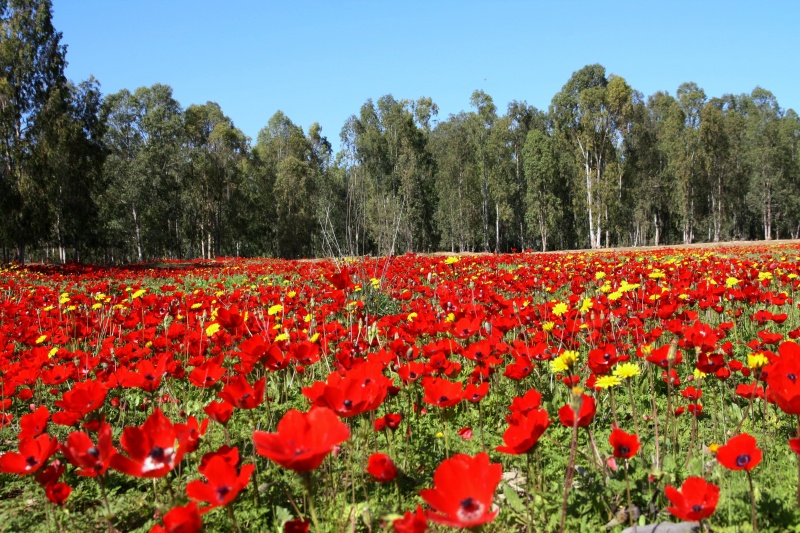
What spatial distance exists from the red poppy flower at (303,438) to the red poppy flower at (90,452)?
1.49 ft

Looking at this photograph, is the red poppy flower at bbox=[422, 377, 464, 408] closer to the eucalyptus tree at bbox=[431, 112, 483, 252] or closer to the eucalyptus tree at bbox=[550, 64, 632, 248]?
the eucalyptus tree at bbox=[550, 64, 632, 248]

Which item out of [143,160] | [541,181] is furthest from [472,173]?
[143,160]

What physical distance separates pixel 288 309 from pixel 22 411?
6.92ft

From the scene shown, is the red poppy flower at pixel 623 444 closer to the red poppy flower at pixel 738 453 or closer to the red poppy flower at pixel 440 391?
the red poppy flower at pixel 738 453

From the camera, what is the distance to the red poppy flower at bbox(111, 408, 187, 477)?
126cm

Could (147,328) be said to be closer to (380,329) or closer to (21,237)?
(380,329)

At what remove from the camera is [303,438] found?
1.15 metres

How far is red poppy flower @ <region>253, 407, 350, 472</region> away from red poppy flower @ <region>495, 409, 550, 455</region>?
1.38ft

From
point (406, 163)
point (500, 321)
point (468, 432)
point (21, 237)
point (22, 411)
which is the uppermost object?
point (406, 163)

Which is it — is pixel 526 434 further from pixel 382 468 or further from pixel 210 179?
pixel 210 179

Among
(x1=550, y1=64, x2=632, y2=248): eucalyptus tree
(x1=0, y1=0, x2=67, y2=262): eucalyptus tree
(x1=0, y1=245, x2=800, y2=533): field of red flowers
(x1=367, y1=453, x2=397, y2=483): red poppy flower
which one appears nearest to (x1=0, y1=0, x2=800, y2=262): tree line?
(x1=550, y1=64, x2=632, y2=248): eucalyptus tree

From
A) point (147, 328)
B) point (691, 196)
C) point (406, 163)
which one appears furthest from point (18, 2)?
point (691, 196)

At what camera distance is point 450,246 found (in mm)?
45188

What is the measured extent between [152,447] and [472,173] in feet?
132
